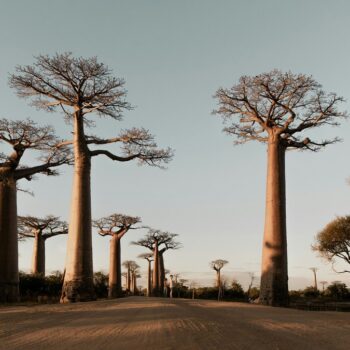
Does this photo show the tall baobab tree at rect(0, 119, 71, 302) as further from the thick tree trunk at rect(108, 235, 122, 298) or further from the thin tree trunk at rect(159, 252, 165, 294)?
the thin tree trunk at rect(159, 252, 165, 294)

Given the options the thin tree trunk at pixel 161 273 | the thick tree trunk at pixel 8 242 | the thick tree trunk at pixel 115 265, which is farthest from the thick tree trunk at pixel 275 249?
the thin tree trunk at pixel 161 273

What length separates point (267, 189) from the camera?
49.7 feet

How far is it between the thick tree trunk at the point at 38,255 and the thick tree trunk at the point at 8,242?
16.0 meters

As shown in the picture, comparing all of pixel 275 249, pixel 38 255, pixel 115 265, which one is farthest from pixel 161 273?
pixel 275 249

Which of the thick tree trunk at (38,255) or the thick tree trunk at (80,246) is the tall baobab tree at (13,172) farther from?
the thick tree trunk at (38,255)

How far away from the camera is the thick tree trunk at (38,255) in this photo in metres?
33.1

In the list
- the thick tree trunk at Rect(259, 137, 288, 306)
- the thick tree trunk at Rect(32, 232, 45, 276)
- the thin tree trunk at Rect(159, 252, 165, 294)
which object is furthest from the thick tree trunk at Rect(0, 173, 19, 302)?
the thin tree trunk at Rect(159, 252, 165, 294)

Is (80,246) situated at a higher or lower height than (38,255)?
higher

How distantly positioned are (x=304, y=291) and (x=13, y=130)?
33.1 m

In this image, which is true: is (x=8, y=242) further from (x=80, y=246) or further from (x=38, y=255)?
(x=38, y=255)

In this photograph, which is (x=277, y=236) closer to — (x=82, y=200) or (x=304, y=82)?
(x=304, y=82)

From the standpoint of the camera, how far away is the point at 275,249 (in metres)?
14.3

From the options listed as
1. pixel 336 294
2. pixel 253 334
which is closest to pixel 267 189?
pixel 253 334

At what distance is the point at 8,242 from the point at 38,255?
16439mm
